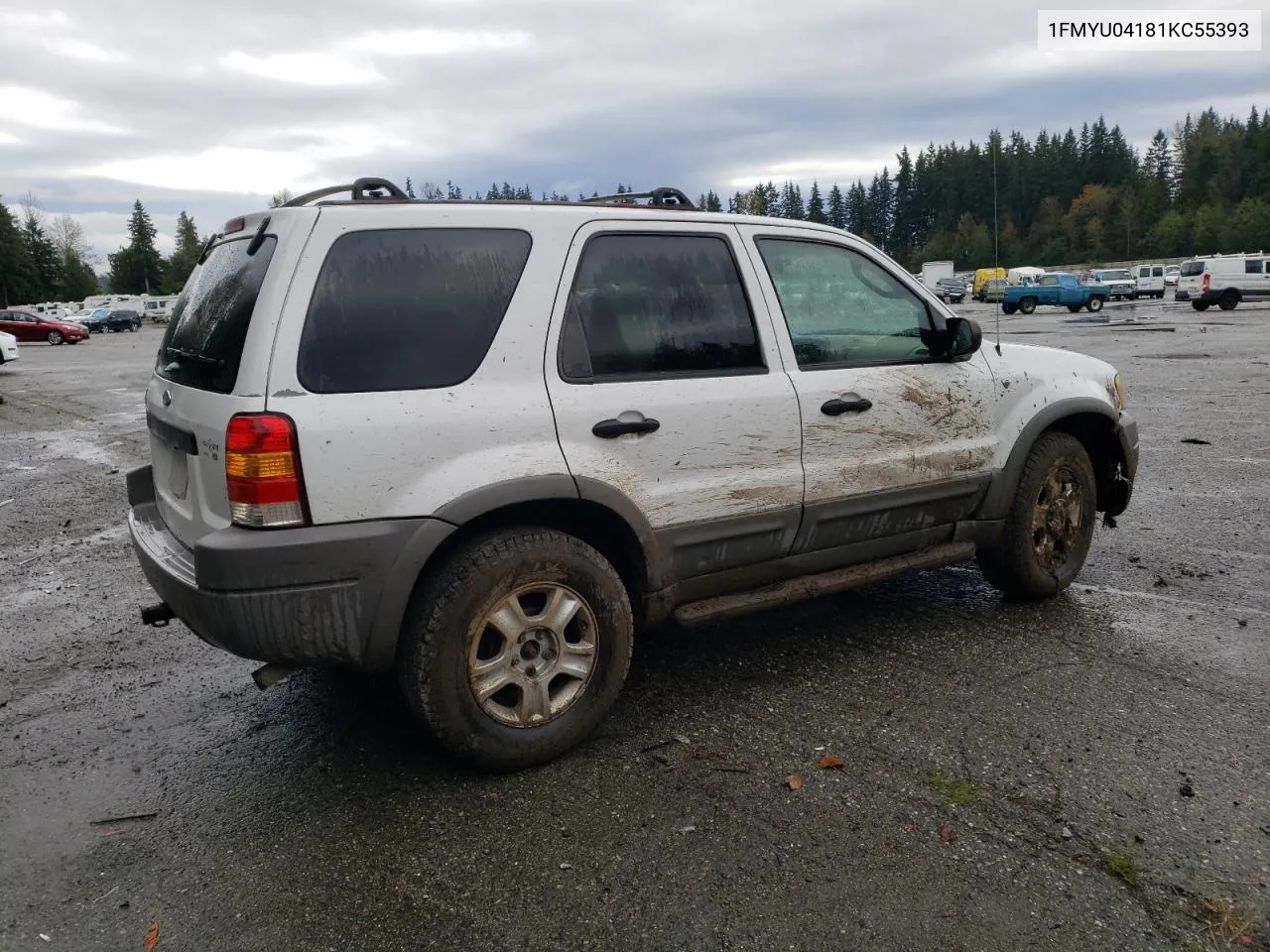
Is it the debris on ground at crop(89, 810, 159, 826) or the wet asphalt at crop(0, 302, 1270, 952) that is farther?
the debris on ground at crop(89, 810, 159, 826)

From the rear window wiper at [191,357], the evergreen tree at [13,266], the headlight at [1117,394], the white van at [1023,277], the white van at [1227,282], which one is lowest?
the headlight at [1117,394]

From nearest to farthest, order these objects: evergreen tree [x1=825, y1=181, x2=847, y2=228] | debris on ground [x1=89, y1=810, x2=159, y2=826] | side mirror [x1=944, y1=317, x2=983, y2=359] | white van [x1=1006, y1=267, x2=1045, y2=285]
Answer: debris on ground [x1=89, y1=810, x2=159, y2=826] → side mirror [x1=944, y1=317, x2=983, y2=359] → white van [x1=1006, y1=267, x2=1045, y2=285] → evergreen tree [x1=825, y1=181, x2=847, y2=228]

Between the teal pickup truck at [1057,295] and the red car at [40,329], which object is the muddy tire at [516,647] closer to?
the teal pickup truck at [1057,295]

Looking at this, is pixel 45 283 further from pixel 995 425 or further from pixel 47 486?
pixel 995 425

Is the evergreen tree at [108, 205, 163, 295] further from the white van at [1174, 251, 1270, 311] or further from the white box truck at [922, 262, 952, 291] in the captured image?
the white van at [1174, 251, 1270, 311]

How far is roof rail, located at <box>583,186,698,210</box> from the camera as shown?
4137 millimetres

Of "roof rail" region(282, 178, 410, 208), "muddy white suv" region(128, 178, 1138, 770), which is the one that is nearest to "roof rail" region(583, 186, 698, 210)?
"muddy white suv" region(128, 178, 1138, 770)

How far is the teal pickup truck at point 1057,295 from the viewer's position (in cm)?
4288

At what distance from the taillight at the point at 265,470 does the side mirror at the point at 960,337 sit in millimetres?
2882

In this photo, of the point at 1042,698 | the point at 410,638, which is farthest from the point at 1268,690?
the point at 410,638

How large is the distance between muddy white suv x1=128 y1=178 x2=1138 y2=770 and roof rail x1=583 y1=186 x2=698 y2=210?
0.04 feet

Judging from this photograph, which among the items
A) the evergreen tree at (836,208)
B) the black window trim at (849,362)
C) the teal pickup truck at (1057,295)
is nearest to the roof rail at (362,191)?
the black window trim at (849,362)

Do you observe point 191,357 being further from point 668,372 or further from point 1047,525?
point 1047,525

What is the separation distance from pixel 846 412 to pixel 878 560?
739 millimetres
